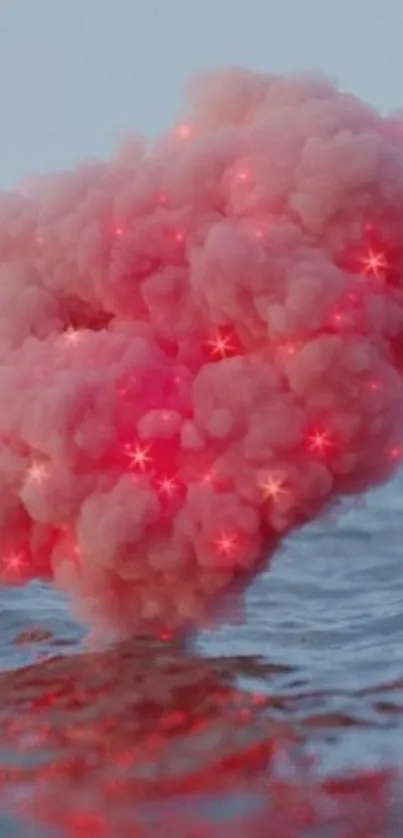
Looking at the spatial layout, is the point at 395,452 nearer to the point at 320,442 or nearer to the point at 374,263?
the point at 320,442

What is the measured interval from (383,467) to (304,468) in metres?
0.20

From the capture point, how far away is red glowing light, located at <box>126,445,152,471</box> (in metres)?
2.55

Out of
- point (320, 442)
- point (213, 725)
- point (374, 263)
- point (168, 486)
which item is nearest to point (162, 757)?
point (213, 725)

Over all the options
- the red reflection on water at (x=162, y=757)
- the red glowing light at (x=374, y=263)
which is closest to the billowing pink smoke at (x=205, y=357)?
the red glowing light at (x=374, y=263)

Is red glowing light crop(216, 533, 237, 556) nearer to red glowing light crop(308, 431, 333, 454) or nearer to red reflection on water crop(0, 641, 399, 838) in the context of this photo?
red glowing light crop(308, 431, 333, 454)

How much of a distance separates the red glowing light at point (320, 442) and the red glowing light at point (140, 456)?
0.33 m

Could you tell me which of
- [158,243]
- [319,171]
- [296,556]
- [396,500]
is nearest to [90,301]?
[158,243]

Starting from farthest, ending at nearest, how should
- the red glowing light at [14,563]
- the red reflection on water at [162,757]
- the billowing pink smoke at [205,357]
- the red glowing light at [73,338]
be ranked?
the red glowing light at [14,563] < the red glowing light at [73,338] < the billowing pink smoke at [205,357] < the red reflection on water at [162,757]

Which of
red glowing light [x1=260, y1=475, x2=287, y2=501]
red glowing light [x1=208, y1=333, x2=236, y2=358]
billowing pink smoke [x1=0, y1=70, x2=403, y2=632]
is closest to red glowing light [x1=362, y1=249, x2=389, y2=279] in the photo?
billowing pink smoke [x1=0, y1=70, x2=403, y2=632]

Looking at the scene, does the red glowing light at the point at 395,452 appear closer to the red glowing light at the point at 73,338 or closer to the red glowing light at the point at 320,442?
the red glowing light at the point at 320,442

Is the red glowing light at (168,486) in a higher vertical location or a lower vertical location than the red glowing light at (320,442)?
lower

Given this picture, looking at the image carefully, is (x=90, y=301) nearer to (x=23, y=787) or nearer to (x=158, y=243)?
(x=158, y=243)

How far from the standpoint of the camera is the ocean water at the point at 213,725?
212cm

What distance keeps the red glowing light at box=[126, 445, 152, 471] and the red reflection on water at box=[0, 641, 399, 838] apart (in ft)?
1.79
